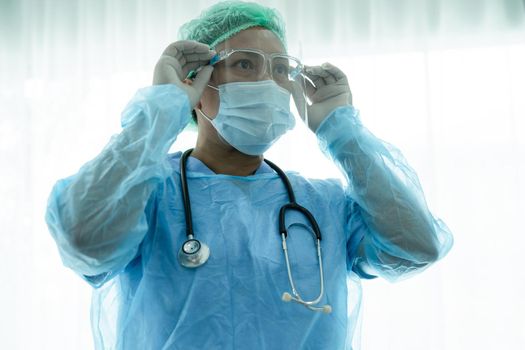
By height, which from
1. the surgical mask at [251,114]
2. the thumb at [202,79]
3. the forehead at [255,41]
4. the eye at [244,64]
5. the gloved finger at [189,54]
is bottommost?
the surgical mask at [251,114]

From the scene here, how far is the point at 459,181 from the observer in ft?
7.10

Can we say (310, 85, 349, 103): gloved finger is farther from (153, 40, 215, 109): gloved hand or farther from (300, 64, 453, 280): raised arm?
(153, 40, 215, 109): gloved hand

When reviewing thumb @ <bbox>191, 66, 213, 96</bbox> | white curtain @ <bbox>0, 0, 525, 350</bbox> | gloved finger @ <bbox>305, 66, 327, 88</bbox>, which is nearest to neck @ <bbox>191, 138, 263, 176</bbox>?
thumb @ <bbox>191, 66, 213, 96</bbox>

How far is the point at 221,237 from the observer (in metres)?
1.15

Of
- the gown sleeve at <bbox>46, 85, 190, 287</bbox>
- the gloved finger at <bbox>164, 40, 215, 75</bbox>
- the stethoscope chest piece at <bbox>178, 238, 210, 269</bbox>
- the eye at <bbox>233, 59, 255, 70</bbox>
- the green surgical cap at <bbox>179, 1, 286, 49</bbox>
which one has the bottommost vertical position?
the stethoscope chest piece at <bbox>178, 238, 210, 269</bbox>

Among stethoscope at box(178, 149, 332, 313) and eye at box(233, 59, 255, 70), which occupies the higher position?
eye at box(233, 59, 255, 70)

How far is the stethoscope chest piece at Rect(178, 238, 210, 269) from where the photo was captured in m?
1.09

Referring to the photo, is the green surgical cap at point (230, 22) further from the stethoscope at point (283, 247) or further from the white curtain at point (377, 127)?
the white curtain at point (377, 127)

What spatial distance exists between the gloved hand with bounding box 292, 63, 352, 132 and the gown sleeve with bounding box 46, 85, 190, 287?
391 mm

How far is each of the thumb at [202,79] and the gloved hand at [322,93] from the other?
0.69 ft

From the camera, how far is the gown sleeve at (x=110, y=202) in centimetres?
101

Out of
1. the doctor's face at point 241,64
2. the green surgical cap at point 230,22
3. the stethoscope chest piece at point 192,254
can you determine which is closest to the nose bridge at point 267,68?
the doctor's face at point 241,64

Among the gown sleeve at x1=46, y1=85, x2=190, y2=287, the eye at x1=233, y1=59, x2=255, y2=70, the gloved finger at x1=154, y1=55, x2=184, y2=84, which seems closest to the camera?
the gown sleeve at x1=46, y1=85, x2=190, y2=287

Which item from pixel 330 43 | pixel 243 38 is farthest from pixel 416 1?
pixel 243 38
